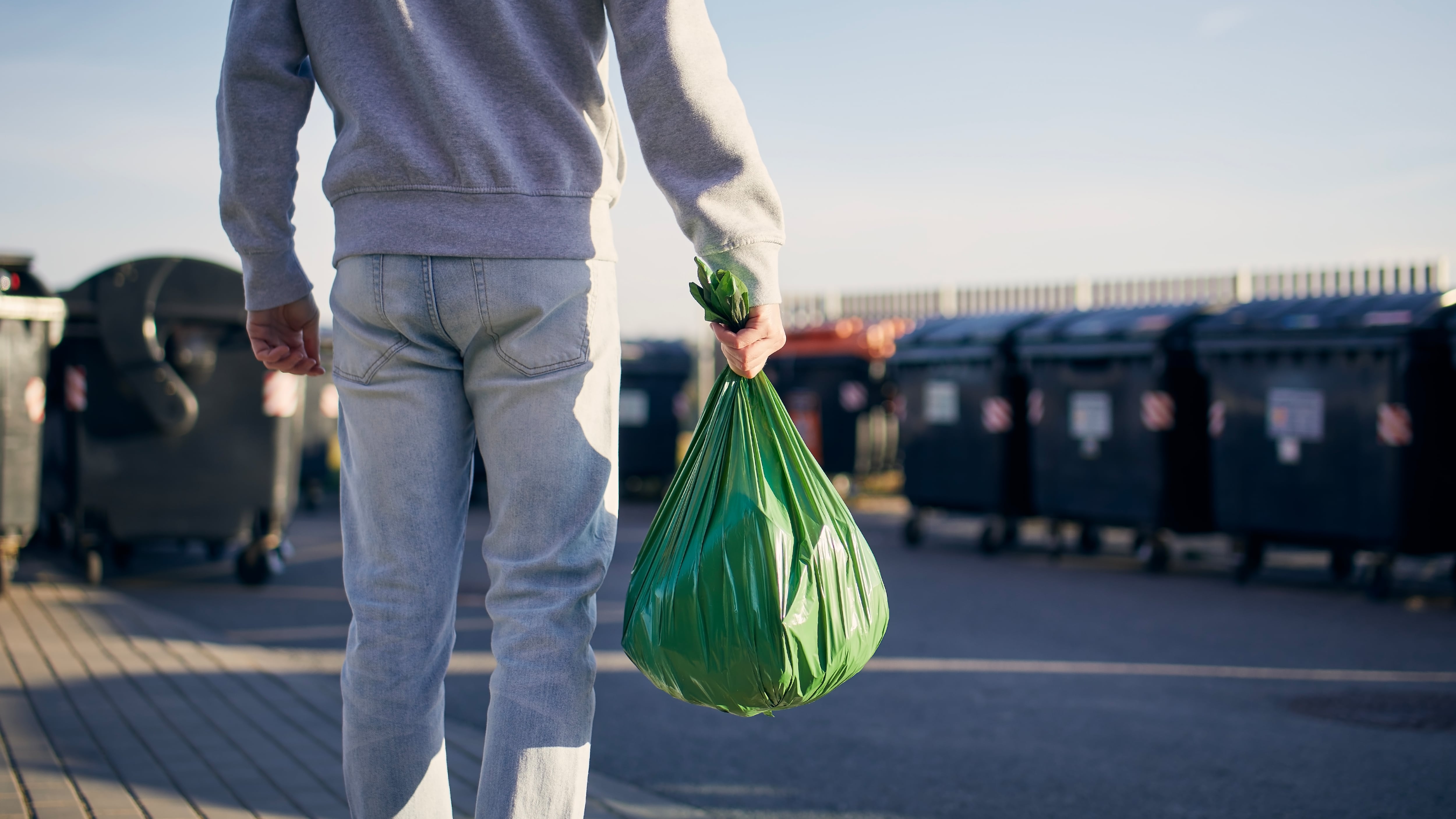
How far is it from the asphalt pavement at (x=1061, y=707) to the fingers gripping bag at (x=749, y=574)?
55.3 inches

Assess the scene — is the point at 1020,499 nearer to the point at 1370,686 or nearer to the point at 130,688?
the point at 1370,686

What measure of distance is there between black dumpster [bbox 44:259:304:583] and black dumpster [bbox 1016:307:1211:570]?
523 centimetres

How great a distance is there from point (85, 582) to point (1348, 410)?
7.54m

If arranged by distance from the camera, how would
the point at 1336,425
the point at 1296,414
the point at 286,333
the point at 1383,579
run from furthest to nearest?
1. the point at 1296,414
2. the point at 1336,425
3. the point at 1383,579
4. the point at 286,333

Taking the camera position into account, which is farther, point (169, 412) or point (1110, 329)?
point (1110, 329)

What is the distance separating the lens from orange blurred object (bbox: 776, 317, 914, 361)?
45.0 ft

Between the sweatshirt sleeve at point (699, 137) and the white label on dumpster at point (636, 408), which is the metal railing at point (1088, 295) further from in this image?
the sweatshirt sleeve at point (699, 137)

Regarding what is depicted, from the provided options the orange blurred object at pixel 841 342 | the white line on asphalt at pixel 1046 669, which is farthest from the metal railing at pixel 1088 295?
the white line on asphalt at pixel 1046 669

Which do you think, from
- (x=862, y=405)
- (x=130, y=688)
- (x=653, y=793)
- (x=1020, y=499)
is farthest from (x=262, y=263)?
(x=862, y=405)

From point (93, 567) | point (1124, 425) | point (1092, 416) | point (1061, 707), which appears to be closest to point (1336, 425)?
point (1124, 425)

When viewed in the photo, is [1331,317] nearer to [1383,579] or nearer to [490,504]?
[1383,579]

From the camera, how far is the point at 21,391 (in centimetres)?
634

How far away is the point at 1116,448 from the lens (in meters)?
8.66

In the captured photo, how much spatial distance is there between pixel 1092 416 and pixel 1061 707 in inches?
181
